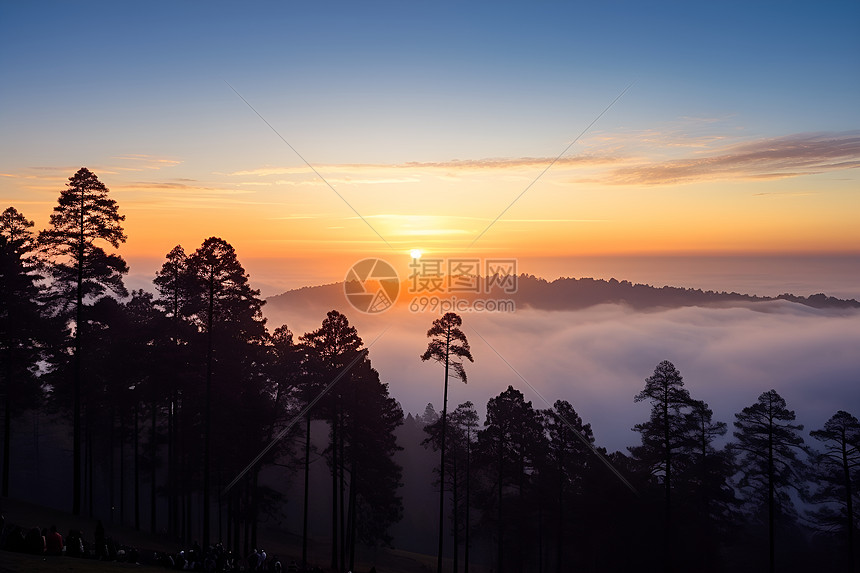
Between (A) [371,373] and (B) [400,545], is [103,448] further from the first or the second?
(B) [400,545]

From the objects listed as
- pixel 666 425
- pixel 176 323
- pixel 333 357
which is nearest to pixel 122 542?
pixel 176 323

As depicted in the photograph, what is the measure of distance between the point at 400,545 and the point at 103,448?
4881 cm

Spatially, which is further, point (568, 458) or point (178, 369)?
point (568, 458)

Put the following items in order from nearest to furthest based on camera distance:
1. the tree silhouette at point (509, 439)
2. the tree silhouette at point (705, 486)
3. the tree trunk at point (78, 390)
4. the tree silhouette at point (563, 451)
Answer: the tree trunk at point (78, 390) → the tree silhouette at point (705, 486) → the tree silhouette at point (509, 439) → the tree silhouette at point (563, 451)

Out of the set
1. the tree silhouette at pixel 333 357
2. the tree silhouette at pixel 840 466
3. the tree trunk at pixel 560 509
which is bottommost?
the tree trunk at pixel 560 509

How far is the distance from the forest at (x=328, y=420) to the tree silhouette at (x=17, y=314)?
0.10 m

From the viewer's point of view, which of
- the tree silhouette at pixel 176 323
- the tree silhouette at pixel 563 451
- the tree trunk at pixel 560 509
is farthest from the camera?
the tree silhouette at pixel 563 451

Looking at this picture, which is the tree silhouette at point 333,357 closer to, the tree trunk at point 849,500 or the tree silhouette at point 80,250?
the tree silhouette at point 80,250

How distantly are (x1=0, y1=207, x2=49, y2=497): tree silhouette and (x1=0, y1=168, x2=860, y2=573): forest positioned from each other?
0.32 ft

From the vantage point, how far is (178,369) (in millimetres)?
37219

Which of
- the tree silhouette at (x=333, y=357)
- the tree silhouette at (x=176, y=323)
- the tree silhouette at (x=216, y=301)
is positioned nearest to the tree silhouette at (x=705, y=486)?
the tree silhouette at (x=333, y=357)

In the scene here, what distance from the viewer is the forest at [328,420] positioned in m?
34.9

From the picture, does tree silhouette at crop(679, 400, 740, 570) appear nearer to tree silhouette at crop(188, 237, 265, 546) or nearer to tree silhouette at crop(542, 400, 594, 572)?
tree silhouette at crop(542, 400, 594, 572)

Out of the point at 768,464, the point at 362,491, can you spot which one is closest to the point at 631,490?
the point at 768,464
